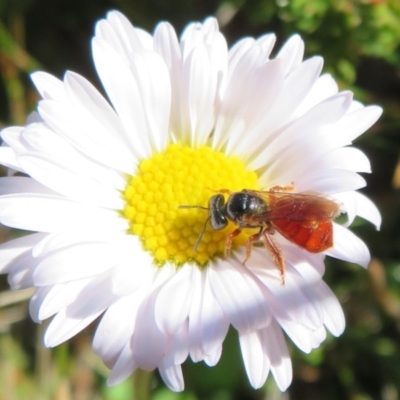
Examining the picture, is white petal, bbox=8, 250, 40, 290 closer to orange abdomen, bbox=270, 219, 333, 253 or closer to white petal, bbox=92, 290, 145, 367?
white petal, bbox=92, 290, 145, 367

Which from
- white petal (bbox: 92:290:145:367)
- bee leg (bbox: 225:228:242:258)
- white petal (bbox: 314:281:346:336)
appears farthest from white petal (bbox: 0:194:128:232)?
white petal (bbox: 314:281:346:336)

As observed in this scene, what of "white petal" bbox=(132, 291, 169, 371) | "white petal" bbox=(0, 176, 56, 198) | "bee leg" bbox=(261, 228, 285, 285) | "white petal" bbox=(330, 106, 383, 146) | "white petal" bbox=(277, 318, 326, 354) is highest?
"white petal" bbox=(330, 106, 383, 146)

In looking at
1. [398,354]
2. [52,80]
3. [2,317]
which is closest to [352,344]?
[398,354]

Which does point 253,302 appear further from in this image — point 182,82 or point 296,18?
point 296,18

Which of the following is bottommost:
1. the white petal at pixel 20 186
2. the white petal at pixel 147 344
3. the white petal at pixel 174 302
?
the white petal at pixel 147 344

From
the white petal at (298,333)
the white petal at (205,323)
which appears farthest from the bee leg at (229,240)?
the white petal at (298,333)

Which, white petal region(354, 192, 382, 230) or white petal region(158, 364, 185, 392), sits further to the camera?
white petal region(354, 192, 382, 230)

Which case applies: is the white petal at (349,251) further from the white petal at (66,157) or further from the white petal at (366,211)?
the white petal at (66,157)
